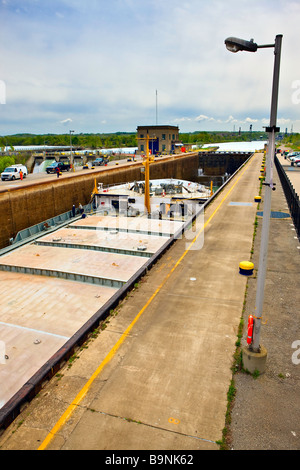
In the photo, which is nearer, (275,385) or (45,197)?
(275,385)

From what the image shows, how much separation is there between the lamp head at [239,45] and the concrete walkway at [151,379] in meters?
7.23

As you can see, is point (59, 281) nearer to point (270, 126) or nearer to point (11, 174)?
point (270, 126)

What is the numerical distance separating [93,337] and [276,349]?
5.18 metres

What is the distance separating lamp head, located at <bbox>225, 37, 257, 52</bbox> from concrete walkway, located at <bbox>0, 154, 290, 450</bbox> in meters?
7.23

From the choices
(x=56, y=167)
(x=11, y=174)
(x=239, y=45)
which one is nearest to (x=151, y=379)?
(x=239, y=45)

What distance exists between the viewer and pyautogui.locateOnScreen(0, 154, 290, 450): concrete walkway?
632 cm

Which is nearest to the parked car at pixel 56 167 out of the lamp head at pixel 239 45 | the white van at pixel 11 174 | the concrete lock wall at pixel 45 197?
the white van at pixel 11 174

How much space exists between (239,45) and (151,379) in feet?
24.6

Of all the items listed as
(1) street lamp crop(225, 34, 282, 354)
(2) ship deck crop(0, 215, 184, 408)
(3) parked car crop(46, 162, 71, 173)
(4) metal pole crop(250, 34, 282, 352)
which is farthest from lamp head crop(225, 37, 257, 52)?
(3) parked car crop(46, 162, 71, 173)

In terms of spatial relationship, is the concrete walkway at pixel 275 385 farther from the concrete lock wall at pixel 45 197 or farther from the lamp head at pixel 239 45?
the concrete lock wall at pixel 45 197

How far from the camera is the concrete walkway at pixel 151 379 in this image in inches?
249

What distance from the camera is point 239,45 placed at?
6.25m
